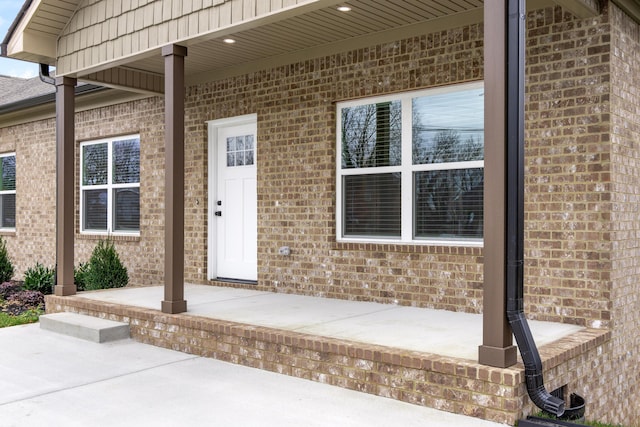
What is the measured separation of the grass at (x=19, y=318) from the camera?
290 inches

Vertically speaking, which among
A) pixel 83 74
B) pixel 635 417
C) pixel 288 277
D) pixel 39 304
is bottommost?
pixel 635 417

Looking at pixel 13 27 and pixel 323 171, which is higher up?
pixel 13 27

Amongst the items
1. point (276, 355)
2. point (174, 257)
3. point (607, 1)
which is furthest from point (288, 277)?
point (607, 1)

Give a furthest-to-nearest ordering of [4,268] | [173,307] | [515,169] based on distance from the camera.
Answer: [4,268], [173,307], [515,169]

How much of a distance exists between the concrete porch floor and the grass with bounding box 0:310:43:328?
69cm

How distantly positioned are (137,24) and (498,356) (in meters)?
5.09

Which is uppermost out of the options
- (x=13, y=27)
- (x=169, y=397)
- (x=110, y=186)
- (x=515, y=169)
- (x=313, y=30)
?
(x=13, y=27)

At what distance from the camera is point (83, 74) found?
7.60 meters

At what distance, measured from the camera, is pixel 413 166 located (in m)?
6.40

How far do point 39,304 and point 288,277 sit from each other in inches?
158

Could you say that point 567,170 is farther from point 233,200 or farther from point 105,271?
point 105,271

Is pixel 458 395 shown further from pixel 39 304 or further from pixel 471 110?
pixel 39 304

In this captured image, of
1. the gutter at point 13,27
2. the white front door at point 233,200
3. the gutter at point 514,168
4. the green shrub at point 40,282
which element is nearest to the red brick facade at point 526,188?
the white front door at point 233,200

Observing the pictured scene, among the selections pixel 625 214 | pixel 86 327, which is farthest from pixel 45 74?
pixel 625 214
